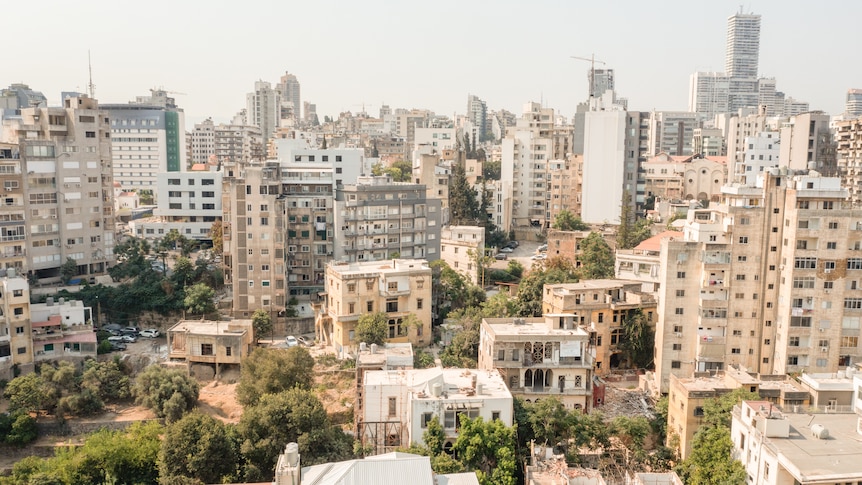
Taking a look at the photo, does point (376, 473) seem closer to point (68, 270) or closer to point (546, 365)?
point (546, 365)

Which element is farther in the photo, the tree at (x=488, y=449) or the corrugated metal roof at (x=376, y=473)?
the tree at (x=488, y=449)

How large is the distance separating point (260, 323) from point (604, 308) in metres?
20.9

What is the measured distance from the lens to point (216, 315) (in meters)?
51.8

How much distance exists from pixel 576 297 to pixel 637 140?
32068 millimetres

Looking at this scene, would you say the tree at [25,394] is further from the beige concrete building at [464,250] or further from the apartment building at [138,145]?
the apartment building at [138,145]

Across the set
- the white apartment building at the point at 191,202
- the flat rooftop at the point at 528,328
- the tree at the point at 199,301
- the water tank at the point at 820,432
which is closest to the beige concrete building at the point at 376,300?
the flat rooftop at the point at 528,328

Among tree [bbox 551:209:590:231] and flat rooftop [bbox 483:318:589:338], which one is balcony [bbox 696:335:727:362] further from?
tree [bbox 551:209:590:231]

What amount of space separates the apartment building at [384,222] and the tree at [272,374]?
16.1m

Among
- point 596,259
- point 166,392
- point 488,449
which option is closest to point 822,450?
point 488,449

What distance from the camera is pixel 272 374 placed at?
37.2 meters

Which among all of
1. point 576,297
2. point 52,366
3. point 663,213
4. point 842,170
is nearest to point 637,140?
point 663,213

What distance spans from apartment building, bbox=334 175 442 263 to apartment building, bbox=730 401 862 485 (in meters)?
30.8

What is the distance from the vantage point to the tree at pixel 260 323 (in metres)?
48.2

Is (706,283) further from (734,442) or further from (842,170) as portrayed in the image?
(842,170)
